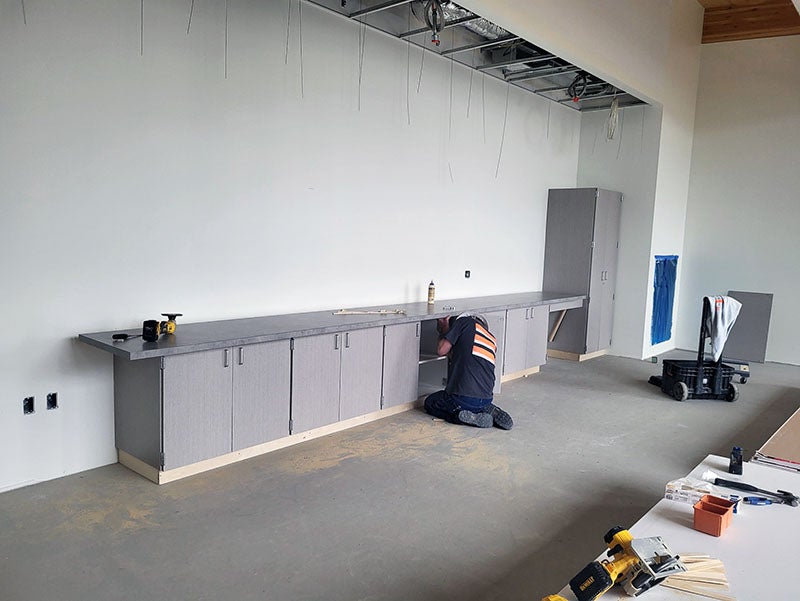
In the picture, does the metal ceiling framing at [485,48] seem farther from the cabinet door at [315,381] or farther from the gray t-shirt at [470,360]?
the cabinet door at [315,381]

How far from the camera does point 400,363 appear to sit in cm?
457

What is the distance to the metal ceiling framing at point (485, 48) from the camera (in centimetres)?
461

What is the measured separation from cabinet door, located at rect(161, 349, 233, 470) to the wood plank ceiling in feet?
24.6

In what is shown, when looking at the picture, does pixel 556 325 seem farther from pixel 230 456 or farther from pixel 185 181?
pixel 185 181

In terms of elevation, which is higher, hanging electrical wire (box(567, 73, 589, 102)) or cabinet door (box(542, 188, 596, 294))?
hanging electrical wire (box(567, 73, 589, 102))

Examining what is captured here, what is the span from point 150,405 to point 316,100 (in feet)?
8.20

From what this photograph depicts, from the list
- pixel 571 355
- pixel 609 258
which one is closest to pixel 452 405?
pixel 571 355

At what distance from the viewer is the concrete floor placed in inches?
93.9

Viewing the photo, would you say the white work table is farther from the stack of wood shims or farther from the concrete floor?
the concrete floor

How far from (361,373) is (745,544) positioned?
107 inches

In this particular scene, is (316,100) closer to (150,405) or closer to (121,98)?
(121,98)

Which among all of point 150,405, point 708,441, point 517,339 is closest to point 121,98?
point 150,405

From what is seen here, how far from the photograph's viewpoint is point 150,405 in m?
3.21

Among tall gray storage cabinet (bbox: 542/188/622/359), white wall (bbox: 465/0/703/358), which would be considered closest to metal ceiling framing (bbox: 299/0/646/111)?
white wall (bbox: 465/0/703/358)
